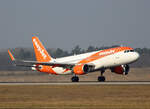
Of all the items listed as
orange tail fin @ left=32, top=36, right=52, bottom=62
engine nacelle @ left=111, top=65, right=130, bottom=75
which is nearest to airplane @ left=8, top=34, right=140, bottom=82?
engine nacelle @ left=111, top=65, right=130, bottom=75

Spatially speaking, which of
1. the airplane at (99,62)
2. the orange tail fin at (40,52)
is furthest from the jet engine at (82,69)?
the orange tail fin at (40,52)

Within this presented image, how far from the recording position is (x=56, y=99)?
126 ft

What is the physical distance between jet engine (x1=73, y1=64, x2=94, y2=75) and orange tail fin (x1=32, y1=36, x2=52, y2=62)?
11.9 meters

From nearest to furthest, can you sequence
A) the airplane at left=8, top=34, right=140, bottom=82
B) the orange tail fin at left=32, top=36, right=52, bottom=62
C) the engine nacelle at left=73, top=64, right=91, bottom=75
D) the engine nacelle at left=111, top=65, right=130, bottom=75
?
the airplane at left=8, top=34, right=140, bottom=82
the engine nacelle at left=73, top=64, right=91, bottom=75
the engine nacelle at left=111, top=65, right=130, bottom=75
the orange tail fin at left=32, top=36, right=52, bottom=62

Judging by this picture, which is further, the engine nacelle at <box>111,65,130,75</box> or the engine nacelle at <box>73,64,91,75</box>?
the engine nacelle at <box>111,65,130,75</box>

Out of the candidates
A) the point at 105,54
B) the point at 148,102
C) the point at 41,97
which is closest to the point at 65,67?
the point at 105,54

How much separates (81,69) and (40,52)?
15.1 metres

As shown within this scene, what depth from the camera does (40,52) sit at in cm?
7594

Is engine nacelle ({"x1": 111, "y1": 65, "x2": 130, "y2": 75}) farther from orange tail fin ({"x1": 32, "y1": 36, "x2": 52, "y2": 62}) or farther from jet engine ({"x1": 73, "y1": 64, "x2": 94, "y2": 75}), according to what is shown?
orange tail fin ({"x1": 32, "y1": 36, "x2": 52, "y2": 62})

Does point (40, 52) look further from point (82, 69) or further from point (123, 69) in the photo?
point (123, 69)

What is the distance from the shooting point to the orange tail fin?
75.0 meters

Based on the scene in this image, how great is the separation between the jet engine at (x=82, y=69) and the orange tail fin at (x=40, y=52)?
11901mm

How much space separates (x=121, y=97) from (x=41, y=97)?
764 centimetres

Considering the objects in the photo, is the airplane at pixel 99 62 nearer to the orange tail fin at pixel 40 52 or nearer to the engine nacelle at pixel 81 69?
the engine nacelle at pixel 81 69
